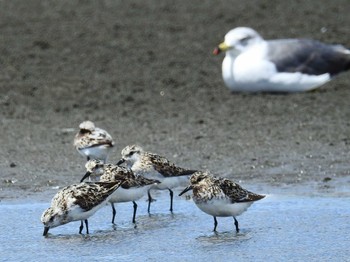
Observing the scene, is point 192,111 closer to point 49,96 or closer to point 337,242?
point 49,96

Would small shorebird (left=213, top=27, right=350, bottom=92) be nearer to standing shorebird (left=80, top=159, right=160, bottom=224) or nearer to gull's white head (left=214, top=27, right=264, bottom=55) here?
gull's white head (left=214, top=27, right=264, bottom=55)

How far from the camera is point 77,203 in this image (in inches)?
390

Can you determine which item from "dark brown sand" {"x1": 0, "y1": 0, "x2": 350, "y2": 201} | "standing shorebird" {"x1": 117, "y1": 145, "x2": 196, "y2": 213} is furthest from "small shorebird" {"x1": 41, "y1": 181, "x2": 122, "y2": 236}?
"dark brown sand" {"x1": 0, "y1": 0, "x2": 350, "y2": 201}

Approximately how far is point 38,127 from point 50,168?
1.99m

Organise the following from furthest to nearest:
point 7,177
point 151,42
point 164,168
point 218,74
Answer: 1. point 151,42
2. point 218,74
3. point 7,177
4. point 164,168

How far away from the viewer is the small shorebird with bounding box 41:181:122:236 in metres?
9.80

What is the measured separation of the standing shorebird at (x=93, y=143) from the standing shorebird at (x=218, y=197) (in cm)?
255

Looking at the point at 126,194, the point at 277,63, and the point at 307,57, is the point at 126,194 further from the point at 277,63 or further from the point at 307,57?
the point at 307,57

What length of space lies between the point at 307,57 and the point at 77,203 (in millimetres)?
7407

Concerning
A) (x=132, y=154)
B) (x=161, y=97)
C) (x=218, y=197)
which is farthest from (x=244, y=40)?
(x=218, y=197)

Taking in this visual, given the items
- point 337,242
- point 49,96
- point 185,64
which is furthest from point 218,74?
point 337,242

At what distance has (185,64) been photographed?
17.5 meters

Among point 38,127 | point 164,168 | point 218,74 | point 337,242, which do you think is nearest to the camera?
point 337,242

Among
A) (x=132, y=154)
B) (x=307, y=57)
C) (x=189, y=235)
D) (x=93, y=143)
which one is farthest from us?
(x=307, y=57)
